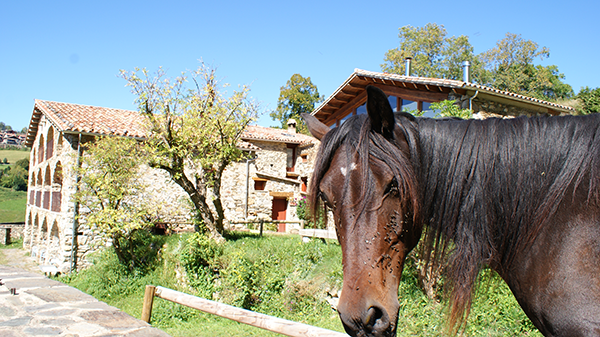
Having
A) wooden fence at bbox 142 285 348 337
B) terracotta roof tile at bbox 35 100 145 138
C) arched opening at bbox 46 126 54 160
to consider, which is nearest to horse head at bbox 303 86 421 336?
wooden fence at bbox 142 285 348 337

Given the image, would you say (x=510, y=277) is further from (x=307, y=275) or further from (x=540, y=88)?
(x=540, y=88)

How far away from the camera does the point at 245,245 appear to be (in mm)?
11508

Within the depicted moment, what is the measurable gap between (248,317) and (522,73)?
3001cm

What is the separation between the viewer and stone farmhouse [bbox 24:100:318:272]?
44.9ft

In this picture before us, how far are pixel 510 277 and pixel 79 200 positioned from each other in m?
14.0

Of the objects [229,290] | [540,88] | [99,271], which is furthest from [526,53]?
[99,271]

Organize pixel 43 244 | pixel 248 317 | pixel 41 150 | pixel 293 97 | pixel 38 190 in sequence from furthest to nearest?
pixel 293 97, pixel 38 190, pixel 41 150, pixel 43 244, pixel 248 317

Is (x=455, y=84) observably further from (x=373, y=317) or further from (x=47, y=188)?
(x=47, y=188)

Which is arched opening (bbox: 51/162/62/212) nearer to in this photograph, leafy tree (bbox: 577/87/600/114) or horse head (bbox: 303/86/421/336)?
horse head (bbox: 303/86/421/336)

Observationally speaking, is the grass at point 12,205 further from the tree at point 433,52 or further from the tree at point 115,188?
the tree at point 433,52

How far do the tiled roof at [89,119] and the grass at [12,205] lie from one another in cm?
2014

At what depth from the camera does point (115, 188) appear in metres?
12.0

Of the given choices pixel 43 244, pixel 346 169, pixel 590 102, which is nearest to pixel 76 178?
pixel 43 244

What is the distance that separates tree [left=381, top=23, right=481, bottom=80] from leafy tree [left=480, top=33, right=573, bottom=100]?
142 cm
